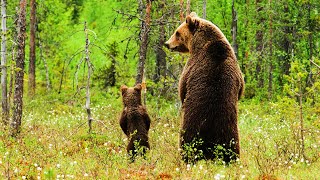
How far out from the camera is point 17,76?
12.2m

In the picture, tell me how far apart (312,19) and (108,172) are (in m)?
21.4

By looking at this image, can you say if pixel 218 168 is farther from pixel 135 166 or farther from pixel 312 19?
pixel 312 19

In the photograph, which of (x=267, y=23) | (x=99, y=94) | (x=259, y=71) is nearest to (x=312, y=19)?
(x=267, y=23)

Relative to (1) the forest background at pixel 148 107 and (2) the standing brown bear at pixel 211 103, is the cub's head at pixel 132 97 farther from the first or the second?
(2) the standing brown bear at pixel 211 103

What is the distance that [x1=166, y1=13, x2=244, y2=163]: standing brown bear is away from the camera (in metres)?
6.89

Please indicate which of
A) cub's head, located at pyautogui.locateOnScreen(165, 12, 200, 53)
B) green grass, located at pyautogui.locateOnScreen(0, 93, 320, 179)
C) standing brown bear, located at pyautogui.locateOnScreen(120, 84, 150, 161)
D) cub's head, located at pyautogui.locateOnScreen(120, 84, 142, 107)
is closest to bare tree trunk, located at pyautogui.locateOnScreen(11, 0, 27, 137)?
green grass, located at pyautogui.locateOnScreen(0, 93, 320, 179)

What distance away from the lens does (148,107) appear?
19422 mm

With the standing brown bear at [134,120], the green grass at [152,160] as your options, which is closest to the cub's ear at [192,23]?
the green grass at [152,160]

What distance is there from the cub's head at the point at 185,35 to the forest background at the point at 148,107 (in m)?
1.82

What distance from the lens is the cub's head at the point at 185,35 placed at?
25.5ft

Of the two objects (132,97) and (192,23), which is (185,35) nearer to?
(192,23)

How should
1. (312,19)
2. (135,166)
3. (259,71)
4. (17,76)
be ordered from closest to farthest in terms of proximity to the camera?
(135,166)
(17,76)
(312,19)
(259,71)

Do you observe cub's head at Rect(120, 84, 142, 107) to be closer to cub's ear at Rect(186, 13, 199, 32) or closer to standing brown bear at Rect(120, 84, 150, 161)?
standing brown bear at Rect(120, 84, 150, 161)

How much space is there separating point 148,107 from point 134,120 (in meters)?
10.0
